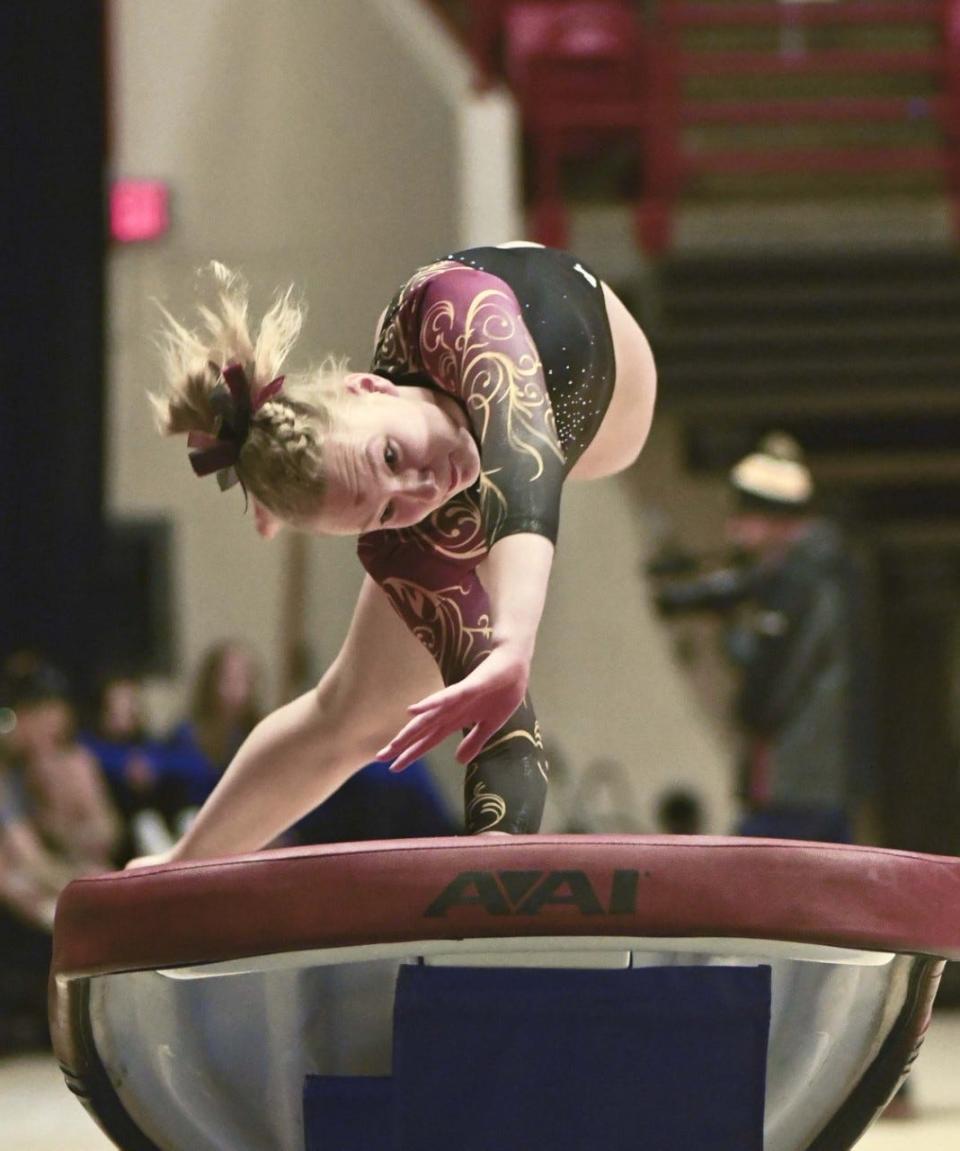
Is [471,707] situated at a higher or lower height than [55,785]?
higher

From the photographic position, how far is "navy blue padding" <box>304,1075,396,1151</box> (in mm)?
1668

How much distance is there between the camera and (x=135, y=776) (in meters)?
5.11

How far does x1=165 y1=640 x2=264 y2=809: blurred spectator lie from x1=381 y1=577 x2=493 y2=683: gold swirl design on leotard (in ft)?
9.94

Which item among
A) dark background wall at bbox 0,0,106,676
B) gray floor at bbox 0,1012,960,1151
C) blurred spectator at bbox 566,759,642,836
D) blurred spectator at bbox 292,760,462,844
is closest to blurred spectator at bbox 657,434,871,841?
gray floor at bbox 0,1012,960,1151

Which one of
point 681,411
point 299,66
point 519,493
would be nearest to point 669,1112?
point 519,493

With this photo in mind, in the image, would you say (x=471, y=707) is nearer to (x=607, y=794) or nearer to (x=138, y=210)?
(x=607, y=794)

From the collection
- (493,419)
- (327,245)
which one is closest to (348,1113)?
(493,419)

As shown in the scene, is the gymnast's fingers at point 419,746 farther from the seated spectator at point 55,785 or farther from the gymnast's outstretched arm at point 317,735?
the seated spectator at point 55,785

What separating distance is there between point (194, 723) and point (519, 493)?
142 inches

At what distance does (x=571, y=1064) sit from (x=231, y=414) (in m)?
0.68

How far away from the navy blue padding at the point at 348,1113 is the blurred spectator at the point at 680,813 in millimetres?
4972

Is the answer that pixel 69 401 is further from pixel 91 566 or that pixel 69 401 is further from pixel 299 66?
pixel 299 66

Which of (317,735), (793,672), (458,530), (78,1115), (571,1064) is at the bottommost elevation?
(78,1115)

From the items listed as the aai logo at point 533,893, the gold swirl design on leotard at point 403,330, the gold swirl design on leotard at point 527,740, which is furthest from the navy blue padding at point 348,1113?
the gold swirl design on leotard at point 403,330
